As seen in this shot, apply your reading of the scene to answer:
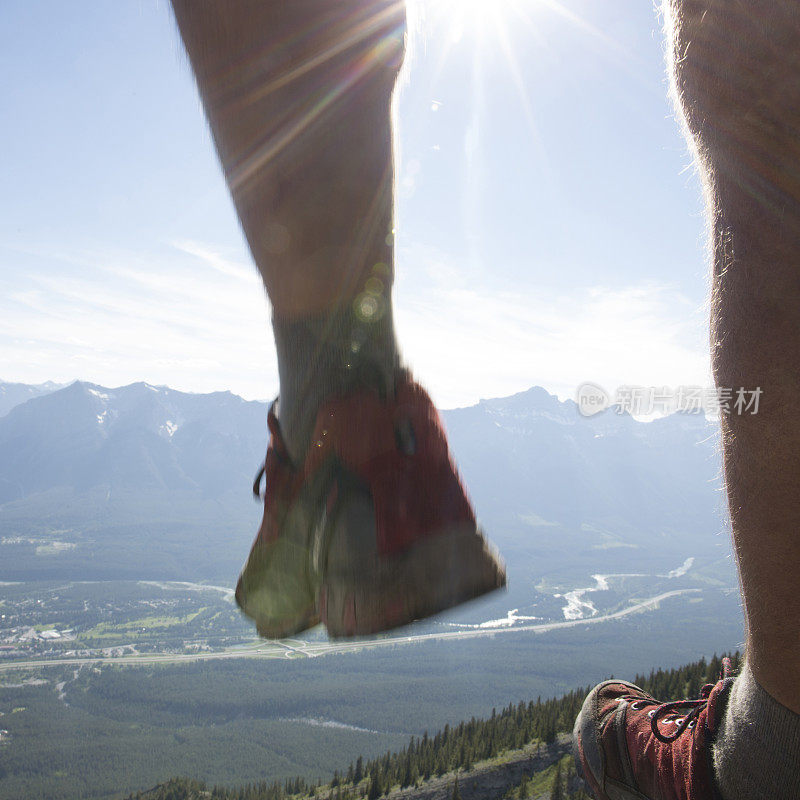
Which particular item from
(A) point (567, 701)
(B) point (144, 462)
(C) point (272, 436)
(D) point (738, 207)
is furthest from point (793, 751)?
(B) point (144, 462)

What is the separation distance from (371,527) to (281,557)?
0.25 metres

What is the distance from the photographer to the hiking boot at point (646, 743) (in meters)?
1.23

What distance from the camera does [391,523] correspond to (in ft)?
2.92

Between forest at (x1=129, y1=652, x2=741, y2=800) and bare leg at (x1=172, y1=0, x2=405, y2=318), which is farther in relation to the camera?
forest at (x1=129, y1=652, x2=741, y2=800)

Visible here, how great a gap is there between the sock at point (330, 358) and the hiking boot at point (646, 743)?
1.12 m

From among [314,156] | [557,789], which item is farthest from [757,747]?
[557,789]

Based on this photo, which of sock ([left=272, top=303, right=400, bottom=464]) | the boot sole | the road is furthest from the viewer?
the road

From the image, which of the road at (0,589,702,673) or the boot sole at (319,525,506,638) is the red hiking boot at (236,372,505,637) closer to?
the boot sole at (319,525,506,638)

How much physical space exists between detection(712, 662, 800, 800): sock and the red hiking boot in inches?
19.9

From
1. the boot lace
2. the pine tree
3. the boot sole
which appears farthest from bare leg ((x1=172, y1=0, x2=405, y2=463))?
the pine tree

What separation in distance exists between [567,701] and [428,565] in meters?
36.3

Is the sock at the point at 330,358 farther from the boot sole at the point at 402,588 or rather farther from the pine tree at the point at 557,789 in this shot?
the pine tree at the point at 557,789

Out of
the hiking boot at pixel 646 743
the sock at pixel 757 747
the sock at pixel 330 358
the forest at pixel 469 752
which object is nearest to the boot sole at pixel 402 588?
the sock at pixel 330 358

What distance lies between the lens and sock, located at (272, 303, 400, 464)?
3.19 ft
